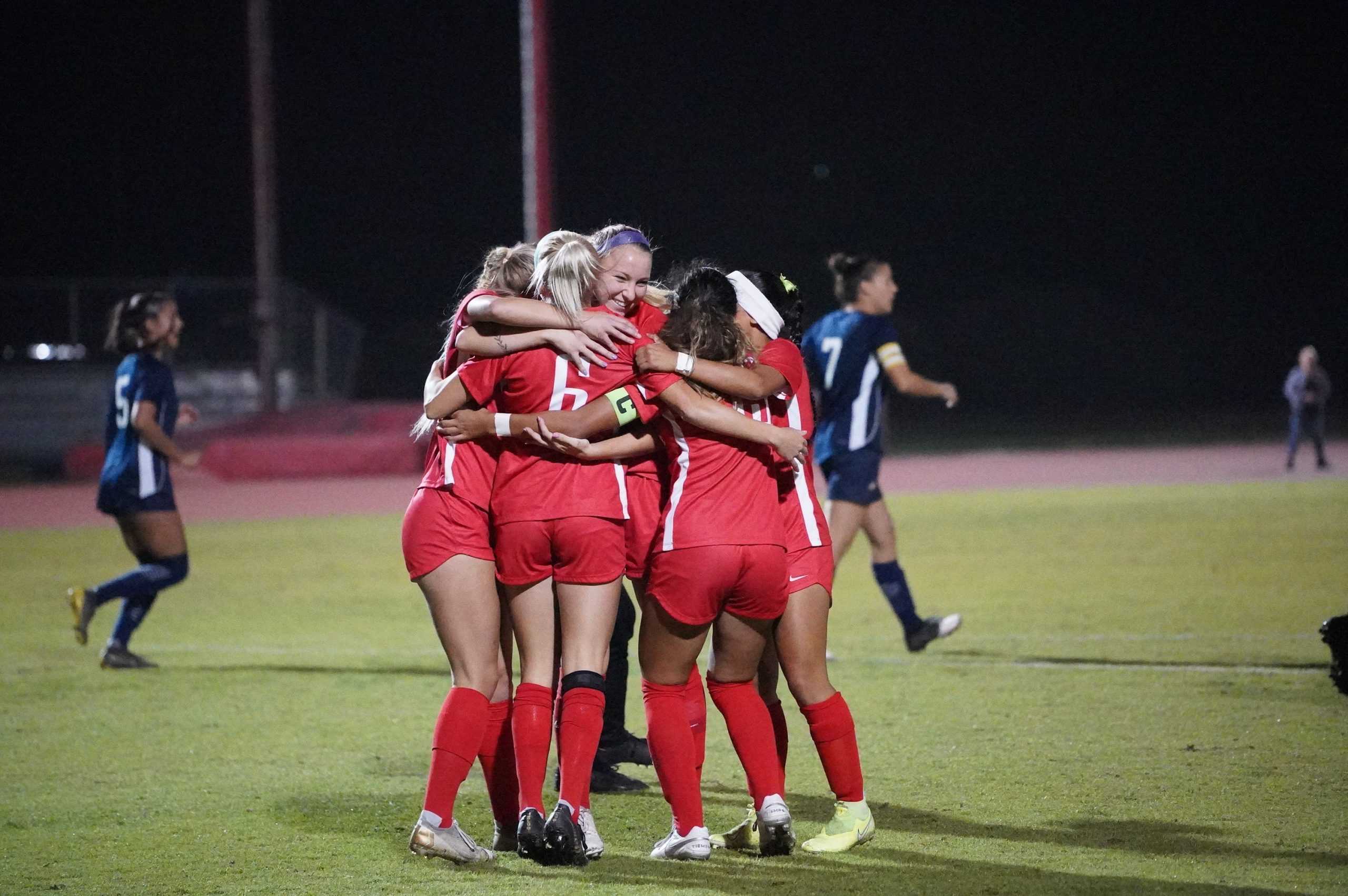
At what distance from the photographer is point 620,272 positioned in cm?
480

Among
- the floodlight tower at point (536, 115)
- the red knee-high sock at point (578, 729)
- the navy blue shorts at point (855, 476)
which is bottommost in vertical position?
the red knee-high sock at point (578, 729)

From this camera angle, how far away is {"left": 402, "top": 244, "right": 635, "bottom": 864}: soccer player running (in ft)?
15.3

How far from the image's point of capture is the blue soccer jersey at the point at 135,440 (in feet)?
26.8

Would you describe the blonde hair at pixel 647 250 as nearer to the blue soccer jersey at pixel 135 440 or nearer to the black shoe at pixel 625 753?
the black shoe at pixel 625 753

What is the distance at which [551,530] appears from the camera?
464 cm

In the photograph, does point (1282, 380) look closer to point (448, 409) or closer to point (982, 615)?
point (982, 615)

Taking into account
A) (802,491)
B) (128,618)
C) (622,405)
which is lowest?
(128,618)

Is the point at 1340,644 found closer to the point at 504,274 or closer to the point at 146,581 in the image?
the point at 504,274

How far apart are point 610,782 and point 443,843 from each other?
1.32 metres

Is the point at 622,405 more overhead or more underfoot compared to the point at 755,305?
more underfoot

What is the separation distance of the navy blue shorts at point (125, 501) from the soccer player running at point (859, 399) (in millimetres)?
3654

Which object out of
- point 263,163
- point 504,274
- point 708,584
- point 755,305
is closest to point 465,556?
point 708,584

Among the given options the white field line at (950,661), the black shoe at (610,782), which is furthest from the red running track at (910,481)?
the black shoe at (610,782)

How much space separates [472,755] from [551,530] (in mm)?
779
